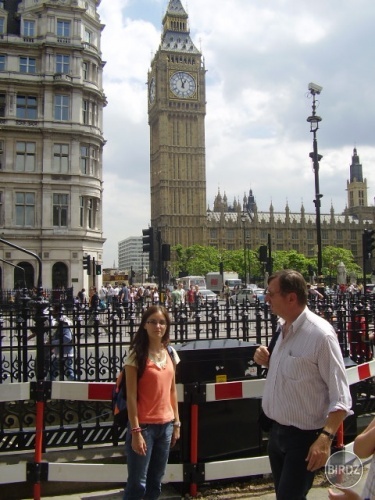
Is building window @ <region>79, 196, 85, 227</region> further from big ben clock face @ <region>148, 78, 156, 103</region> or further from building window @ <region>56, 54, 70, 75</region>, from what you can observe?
big ben clock face @ <region>148, 78, 156, 103</region>

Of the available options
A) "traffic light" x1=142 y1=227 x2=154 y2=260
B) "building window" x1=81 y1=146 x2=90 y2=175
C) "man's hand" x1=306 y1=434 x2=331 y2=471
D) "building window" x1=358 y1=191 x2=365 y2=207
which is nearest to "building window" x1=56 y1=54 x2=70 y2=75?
"building window" x1=81 y1=146 x2=90 y2=175

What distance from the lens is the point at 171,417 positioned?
428 cm

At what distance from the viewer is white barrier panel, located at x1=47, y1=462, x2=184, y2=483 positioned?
4.86m

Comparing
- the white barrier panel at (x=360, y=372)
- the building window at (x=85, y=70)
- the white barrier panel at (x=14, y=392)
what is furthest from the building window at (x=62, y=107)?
the white barrier panel at (x=360, y=372)

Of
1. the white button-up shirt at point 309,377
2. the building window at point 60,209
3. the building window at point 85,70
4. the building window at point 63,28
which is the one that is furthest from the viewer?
the building window at point 85,70

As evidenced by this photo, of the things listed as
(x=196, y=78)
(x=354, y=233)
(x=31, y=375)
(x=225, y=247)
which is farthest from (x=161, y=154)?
(x=31, y=375)

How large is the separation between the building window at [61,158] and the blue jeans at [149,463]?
30.6 m

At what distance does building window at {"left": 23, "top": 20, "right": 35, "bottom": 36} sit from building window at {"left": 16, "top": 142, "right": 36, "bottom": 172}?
7.30 meters

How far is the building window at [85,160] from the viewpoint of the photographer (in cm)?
3394

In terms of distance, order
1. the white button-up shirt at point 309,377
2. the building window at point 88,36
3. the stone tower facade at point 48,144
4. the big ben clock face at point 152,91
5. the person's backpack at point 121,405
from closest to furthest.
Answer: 1. the white button-up shirt at point 309,377
2. the person's backpack at point 121,405
3. the stone tower facade at point 48,144
4. the building window at point 88,36
5. the big ben clock face at point 152,91

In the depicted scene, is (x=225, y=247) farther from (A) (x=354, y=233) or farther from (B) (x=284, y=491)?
(B) (x=284, y=491)

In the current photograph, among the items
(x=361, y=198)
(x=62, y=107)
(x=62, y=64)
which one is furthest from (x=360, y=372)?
(x=361, y=198)

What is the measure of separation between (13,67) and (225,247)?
92.9 metres

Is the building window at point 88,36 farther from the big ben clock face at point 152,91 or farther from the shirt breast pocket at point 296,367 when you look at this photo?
the big ben clock face at point 152,91
